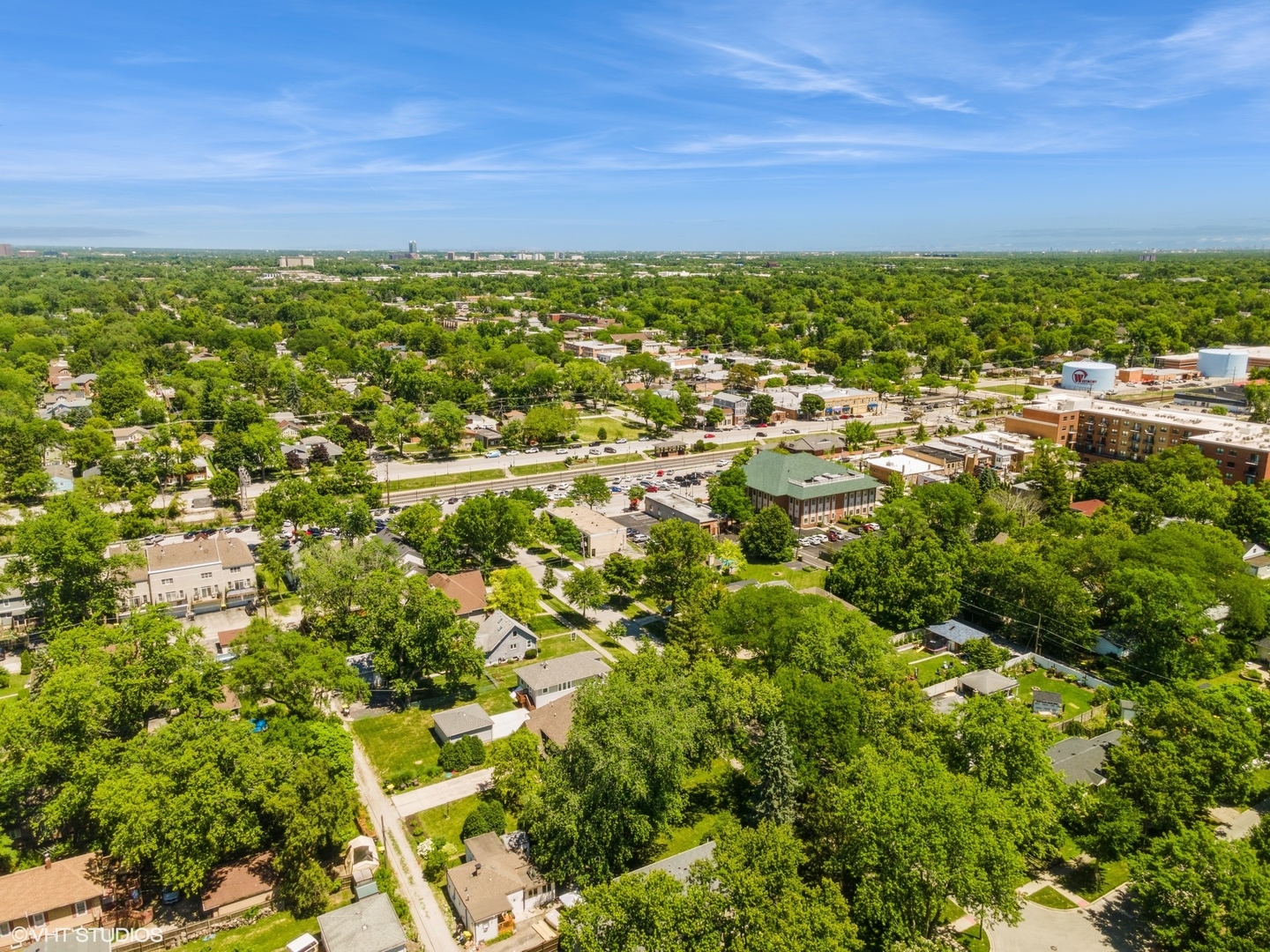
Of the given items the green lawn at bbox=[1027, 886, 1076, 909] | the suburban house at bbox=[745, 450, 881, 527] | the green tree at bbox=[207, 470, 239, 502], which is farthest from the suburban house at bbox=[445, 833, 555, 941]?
the green tree at bbox=[207, 470, 239, 502]

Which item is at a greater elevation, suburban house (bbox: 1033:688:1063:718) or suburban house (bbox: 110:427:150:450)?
suburban house (bbox: 110:427:150:450)

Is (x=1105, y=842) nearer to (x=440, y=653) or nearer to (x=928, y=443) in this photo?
(x=440, y=653)

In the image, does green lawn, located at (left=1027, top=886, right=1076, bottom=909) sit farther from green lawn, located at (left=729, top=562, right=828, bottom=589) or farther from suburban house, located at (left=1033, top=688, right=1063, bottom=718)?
green lawn, located at (left=729, top=562, right=828, bottom=589)

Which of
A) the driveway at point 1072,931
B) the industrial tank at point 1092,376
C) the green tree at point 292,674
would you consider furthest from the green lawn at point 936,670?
the industrial tank at point 1092,376

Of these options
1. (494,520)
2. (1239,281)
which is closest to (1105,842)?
(494,520)

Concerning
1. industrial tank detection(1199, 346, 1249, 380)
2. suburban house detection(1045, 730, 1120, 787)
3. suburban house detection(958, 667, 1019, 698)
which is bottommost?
suburban house detection(958, 667, 1019, 698)

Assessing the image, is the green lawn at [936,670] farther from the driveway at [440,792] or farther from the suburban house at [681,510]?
the driveway at [440,792]

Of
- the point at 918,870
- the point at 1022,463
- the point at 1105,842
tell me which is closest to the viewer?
the point at 918,870
